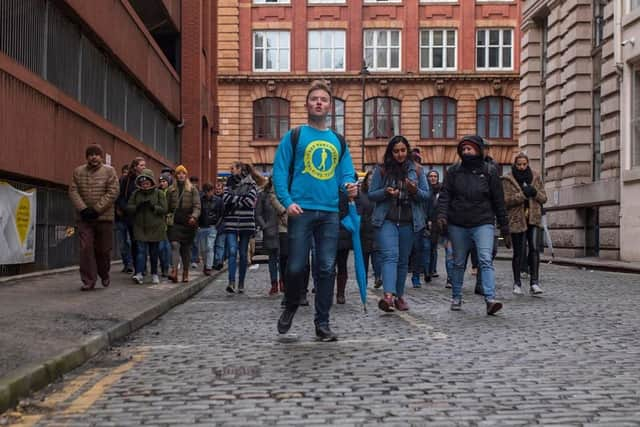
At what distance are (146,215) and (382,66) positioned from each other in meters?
37.3

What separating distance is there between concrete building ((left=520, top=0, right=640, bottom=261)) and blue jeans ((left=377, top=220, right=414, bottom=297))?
13582 mm

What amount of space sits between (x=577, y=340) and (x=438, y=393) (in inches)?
101

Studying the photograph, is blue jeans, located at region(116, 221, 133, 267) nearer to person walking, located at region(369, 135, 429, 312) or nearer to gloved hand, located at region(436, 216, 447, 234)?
person walking, located at region(369, 135, 429, 312)

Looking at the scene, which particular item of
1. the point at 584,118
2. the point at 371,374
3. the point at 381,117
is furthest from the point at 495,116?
the point at 371,374

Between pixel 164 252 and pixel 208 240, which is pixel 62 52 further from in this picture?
pixel 164 252

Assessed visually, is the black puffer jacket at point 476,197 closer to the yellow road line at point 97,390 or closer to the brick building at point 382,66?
the yellow road line at point 97,390

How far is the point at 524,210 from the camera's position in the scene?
11906 millimetres

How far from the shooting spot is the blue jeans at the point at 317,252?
7258mm

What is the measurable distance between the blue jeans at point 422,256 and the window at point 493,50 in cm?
3591

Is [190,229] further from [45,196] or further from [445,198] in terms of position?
[445,198]

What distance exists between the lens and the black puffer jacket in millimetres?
9609

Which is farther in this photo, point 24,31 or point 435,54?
point 435,54

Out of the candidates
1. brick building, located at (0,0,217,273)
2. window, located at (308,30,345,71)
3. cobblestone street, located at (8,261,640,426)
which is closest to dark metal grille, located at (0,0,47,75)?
brick building, located at (0,0,217,273)

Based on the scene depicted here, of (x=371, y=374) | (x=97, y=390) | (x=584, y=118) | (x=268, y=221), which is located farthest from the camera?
(x=584, y=118)
